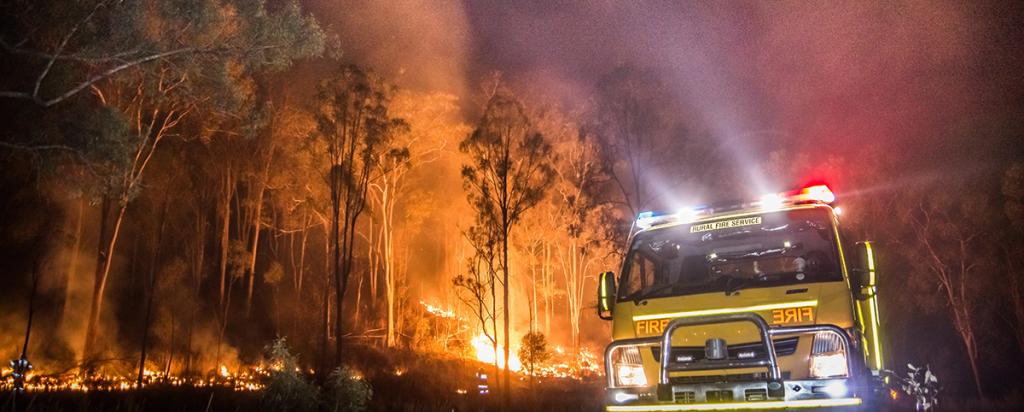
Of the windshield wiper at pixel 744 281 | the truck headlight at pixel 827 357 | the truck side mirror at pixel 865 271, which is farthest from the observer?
the windshield wiper at pixel 744 281

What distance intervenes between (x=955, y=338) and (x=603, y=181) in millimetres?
26256

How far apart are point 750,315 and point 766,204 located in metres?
1.75

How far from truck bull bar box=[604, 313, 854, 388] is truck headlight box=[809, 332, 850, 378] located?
0.27ft

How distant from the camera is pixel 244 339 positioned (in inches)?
1542

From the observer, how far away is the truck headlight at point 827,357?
5109mm

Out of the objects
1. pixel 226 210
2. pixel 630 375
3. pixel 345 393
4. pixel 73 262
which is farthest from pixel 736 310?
pixel 73 262

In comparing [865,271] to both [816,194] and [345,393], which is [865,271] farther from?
[345,393]

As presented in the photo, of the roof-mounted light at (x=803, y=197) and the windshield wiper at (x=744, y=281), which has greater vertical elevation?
the roof-mounted light at (x=803, y=197)

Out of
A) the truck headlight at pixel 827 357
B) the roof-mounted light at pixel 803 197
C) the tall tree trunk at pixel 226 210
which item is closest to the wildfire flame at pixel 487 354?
the tall tree trunk at pixel 226 210

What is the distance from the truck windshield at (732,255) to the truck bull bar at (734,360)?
577mm

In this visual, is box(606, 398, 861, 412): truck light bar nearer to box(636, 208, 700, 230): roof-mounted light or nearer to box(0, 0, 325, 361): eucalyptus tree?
box(636, 208, 700, 230): roof-mounted light

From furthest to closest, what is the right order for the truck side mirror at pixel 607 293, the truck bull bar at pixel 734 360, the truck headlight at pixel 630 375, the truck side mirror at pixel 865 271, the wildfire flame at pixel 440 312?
the wildfire flame at pixel 440 312 → the truck side mirror at pixel 607 293 → the truck headlight at pixel 630 375 → the truck side mirror at pixel 865 271 → the truck bull bar at pixel 734 360

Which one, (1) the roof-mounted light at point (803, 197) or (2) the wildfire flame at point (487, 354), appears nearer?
(1) the roof-mounted light at point (803, 197)

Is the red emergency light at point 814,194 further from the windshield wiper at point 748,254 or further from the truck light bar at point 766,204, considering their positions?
the windshield wiper at point 748,254
